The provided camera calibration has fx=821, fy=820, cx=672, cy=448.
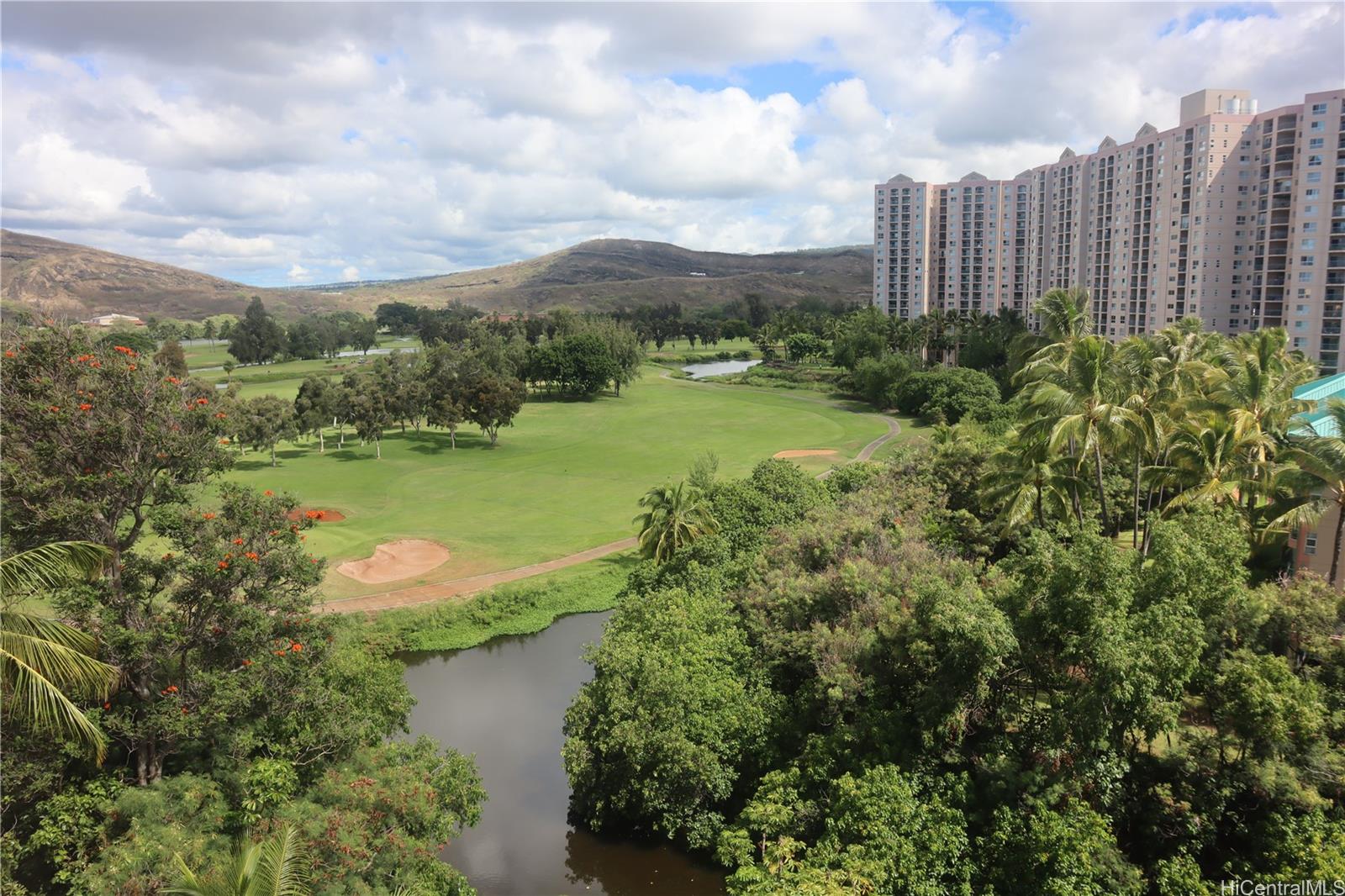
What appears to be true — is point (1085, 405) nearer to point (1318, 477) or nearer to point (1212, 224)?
point (1318, 477)

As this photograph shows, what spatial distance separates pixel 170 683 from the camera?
1736 cm

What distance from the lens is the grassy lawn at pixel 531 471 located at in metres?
47.0

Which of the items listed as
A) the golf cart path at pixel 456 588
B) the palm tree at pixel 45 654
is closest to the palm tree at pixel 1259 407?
the golf cart path at pixel 456 588

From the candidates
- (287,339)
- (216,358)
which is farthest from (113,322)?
(287,339)

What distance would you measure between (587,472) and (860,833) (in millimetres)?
48177

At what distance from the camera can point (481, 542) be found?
46594 mm

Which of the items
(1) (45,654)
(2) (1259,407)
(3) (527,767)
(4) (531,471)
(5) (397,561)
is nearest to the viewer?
(1) (45,654)

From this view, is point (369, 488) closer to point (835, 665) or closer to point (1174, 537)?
point (835, 665)

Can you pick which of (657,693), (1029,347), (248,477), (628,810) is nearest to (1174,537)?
(657,693)

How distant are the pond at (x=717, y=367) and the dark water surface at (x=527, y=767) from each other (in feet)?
322

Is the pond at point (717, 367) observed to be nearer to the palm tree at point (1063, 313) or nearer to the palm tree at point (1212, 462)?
the palm tree at point (1063, 313)

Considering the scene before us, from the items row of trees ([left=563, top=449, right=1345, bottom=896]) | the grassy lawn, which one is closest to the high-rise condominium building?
the grassy lawn

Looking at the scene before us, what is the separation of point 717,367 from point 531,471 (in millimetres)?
86936

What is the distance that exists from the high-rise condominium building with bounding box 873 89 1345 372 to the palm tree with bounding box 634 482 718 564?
6019 cm
